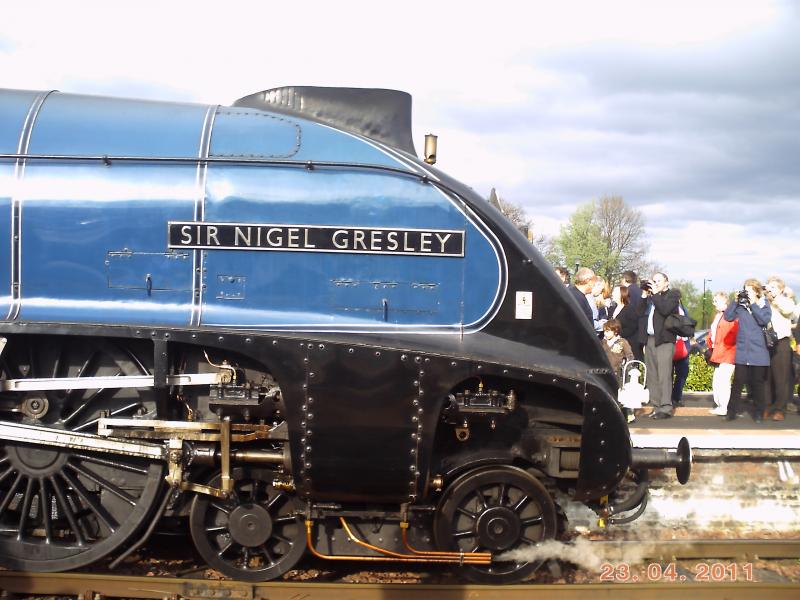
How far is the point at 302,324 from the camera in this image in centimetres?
456

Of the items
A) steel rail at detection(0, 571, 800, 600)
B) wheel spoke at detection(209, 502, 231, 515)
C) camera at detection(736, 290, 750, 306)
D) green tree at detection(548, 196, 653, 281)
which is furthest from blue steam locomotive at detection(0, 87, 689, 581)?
green tree at detection(548, 196, 653, 281)

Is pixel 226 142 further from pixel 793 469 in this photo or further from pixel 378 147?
pixel 793 469

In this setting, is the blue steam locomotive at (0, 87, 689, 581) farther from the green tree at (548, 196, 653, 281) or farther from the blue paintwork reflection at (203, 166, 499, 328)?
the green tree at (548, 196, 653, 281)

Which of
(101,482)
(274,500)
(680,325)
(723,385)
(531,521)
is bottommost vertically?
(531,521)

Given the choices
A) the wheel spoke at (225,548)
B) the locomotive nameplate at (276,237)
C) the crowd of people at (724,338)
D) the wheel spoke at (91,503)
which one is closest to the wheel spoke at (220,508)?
the wheel spoke at (225,548)

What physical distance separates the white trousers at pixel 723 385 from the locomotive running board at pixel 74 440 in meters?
7.20

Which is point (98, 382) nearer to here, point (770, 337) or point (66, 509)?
point (66, 509)

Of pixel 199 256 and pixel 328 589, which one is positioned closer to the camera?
pixel 199 256

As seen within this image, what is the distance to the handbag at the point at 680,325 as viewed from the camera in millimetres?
8961

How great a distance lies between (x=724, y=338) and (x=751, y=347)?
544 millimetres

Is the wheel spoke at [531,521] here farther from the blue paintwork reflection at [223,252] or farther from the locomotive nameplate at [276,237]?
the locomotive nameplate at [276,237]

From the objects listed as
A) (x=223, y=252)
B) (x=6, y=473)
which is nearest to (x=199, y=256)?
(x=223, y=252)

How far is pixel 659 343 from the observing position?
9.21m

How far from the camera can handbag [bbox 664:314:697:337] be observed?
29.4ft
